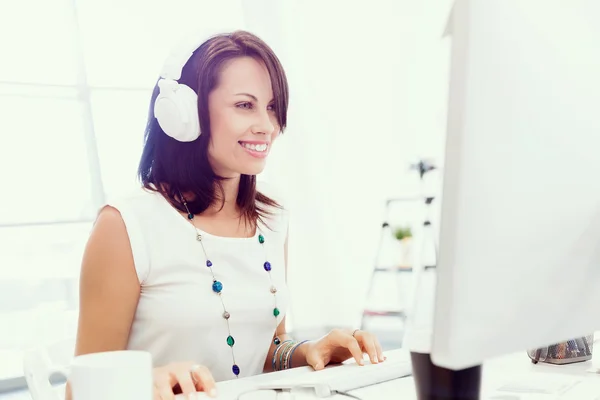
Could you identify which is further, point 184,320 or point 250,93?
point 250,93

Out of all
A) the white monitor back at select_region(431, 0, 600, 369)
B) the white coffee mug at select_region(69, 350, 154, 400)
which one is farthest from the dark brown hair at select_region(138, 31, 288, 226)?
the white monitor back at select_region(431, 0, 600, 369)

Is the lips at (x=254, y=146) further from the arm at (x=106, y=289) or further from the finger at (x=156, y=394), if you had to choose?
the finger at (x=156, y=394)

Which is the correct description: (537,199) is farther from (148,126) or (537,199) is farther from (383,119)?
(383,119)

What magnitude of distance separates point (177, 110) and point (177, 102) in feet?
0.05

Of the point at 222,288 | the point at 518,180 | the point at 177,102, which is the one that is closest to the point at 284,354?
the point at 222,288

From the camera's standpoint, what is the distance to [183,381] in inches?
34.3

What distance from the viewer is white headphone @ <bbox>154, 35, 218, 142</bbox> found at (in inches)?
49.3

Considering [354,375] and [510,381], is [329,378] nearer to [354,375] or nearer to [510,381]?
[354,375]

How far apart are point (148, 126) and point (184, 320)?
462 mm

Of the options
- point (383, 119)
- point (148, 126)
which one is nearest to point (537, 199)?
point (148, 126)

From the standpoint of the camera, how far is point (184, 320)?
1213 millimetres

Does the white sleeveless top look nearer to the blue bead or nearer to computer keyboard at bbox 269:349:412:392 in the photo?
A: the blue bead

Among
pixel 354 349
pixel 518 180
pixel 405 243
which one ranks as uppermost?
pixel 518 180

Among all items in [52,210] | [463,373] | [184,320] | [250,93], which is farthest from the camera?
[52,210]
